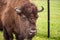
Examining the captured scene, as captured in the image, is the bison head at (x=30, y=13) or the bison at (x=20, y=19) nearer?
the bison head at (x=30, y=13)

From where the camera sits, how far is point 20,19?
840 cm

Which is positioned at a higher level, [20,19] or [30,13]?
[30,13]

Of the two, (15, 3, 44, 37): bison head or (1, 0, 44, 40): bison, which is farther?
(1, 0, 44, 40): bison

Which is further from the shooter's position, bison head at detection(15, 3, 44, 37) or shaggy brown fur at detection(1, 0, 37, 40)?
shaggy brown fur at detection(1, 0, 37, 40)

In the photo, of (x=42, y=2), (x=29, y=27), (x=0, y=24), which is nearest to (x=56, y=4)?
(x=42, y=2)

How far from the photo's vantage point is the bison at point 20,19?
7.87 metres

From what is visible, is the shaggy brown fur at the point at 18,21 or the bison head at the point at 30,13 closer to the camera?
the bison head at the point at 30,13

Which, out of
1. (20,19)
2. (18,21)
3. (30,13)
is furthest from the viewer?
(18,21)

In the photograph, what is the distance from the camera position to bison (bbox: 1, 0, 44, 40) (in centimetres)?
787

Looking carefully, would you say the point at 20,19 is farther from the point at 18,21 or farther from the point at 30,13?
the point at 30,13

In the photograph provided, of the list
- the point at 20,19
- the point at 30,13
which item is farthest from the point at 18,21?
the point at 30,13

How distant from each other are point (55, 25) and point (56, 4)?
6477mm

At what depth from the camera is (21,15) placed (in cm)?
823

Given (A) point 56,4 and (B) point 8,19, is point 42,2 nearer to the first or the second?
(A) point 56,4
